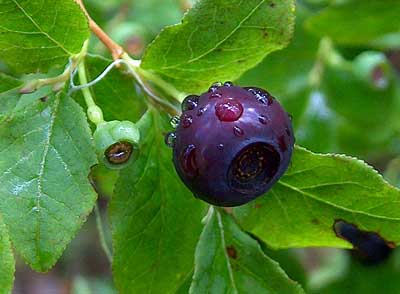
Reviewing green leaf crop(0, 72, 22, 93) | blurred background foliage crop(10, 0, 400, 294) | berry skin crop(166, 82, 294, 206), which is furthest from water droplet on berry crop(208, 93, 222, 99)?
blurred background foliage crop(10, 0, 400, 294)

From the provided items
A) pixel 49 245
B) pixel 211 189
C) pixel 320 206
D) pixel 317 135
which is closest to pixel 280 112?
pixel 211 189

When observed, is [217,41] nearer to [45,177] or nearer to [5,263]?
[45,177]

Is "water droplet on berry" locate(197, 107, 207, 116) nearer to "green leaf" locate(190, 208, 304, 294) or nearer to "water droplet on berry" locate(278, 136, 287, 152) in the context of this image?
"water droplet on berry" locate(278, 136, 287, 152)

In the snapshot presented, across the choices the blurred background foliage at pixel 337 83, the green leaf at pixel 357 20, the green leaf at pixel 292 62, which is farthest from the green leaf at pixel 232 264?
the green leaf at pixel 292 62

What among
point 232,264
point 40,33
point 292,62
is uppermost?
point 40,33

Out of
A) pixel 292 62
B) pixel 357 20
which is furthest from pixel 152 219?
pixel 292 62

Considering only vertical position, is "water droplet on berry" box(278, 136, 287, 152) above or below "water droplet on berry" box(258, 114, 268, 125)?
below

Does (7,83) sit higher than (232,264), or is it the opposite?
(7,83)
